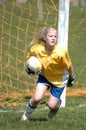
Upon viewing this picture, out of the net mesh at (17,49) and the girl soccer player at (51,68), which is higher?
the girl soccer player at (51,68)

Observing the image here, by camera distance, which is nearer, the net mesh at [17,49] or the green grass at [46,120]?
the green grass at [46,120]

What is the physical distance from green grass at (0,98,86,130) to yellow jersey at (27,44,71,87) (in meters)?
0.49

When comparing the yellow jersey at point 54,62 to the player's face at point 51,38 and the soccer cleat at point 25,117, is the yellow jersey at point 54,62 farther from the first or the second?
the soccer cleat at point 25,117

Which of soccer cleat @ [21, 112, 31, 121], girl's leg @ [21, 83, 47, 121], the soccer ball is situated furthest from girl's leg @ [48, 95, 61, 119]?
the soccer ball

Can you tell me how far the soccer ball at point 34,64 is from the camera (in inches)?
253

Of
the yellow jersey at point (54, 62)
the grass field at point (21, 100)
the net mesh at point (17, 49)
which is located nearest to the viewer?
the grass field at point (21, 100)

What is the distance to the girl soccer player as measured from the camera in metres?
6.53

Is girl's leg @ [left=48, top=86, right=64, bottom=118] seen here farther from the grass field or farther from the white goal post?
the white goal post

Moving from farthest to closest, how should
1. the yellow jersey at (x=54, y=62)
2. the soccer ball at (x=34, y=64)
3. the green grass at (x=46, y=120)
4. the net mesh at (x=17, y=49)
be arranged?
the net mesh at (x=17, y=49), the yellow jersey at (x=54, y=62), the soccer ball at (x=34, y=64), the green grass at (x=46, y=120)

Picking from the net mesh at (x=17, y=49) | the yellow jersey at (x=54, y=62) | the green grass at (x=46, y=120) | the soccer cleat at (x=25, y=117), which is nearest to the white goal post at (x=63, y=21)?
the net mesh at (x=17, y=49)

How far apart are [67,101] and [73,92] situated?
1.12 m

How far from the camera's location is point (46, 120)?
260 inches

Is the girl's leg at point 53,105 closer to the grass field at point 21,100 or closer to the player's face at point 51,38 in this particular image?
the grass field at point 21,100

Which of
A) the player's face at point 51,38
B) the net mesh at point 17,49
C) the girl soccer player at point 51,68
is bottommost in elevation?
the net mesh at point 17,49
